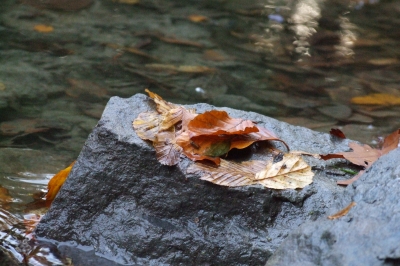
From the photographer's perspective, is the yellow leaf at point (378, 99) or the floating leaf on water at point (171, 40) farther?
the floating leaf on water at point (171, 40)

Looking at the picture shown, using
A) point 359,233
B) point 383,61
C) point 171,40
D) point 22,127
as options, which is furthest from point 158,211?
point 383,61

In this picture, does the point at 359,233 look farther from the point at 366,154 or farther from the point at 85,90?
the point at 85,90

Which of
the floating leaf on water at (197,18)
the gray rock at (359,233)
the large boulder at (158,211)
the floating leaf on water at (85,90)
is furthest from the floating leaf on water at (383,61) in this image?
the gray rock at (359,233)

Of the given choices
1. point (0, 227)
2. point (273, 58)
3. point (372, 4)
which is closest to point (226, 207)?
point (0, 227)

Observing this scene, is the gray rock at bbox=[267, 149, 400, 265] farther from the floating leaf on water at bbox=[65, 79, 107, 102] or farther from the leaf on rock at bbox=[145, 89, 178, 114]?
the floating leaf on water at bbox=[65, 79, 107, 102]

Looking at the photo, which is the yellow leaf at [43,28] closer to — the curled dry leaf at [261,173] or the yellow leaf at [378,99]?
the yellow leaf at [378,99]

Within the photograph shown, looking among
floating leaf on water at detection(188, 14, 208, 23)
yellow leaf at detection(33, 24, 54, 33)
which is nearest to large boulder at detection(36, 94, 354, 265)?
yellow leaf at detection(33, 24, 54, 33)
